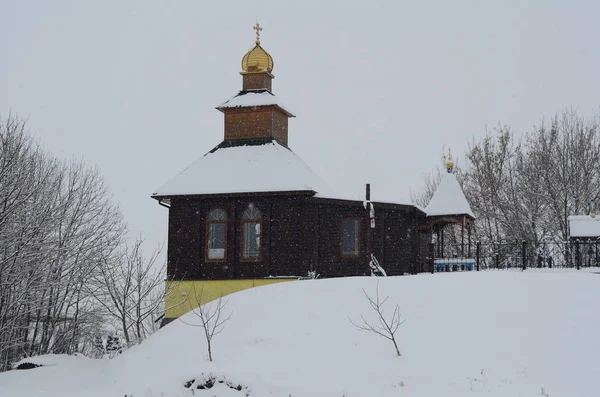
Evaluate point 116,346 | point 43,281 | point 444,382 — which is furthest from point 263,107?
point 116,346

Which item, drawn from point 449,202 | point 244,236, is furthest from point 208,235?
point 449,202

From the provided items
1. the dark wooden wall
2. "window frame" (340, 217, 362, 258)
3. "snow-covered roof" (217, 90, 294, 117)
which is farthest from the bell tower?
"window frame" (340, 217, 362, 258)

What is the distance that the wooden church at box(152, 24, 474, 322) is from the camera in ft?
69.2

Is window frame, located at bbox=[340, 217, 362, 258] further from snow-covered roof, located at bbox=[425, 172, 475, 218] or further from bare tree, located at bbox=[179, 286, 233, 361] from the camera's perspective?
bare tree, located at bbox=[179, 286, 233, 361]

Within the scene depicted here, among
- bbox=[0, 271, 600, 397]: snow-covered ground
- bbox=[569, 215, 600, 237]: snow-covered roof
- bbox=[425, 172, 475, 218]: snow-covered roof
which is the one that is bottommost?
bbox=[0, 271, 600, 397]: snow-covered ground

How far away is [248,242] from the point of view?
21453 millimetres

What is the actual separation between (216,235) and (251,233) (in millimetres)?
1157

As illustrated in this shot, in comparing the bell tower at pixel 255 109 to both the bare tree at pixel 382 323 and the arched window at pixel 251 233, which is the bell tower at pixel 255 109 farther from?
the bare tree at pixel 382 323

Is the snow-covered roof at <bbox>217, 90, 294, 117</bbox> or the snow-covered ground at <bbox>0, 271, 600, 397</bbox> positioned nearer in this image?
the snow-covered ground at <bbox>0, 271, 600, 397</bbox>

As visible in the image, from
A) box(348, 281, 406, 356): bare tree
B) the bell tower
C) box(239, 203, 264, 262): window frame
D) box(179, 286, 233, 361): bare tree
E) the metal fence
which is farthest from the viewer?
the bell tower

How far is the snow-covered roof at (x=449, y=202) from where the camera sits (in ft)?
80.2

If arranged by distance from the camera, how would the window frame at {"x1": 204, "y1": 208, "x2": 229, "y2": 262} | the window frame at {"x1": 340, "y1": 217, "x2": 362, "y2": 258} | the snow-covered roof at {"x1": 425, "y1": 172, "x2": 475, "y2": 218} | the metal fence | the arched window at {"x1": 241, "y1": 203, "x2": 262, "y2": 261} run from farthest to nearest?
the snow-covered roof at {"x1": 425, "y1": 172, "x2": 475, "y2": 218}
the metal fence
the window frame at {"x1": 340, "y1": 217, "x2": 362, "y2": 258}
the window frame at {"x1": 204, "y1": 208, "x2": 229, "y2": 262}
the arched window at {"x1": 241, "y1": 203, "x2": 262, "y2": 261}

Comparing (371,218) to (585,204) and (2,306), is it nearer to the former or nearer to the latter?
(2,306)

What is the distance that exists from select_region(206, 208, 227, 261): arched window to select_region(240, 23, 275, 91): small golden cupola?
18.4 feet
